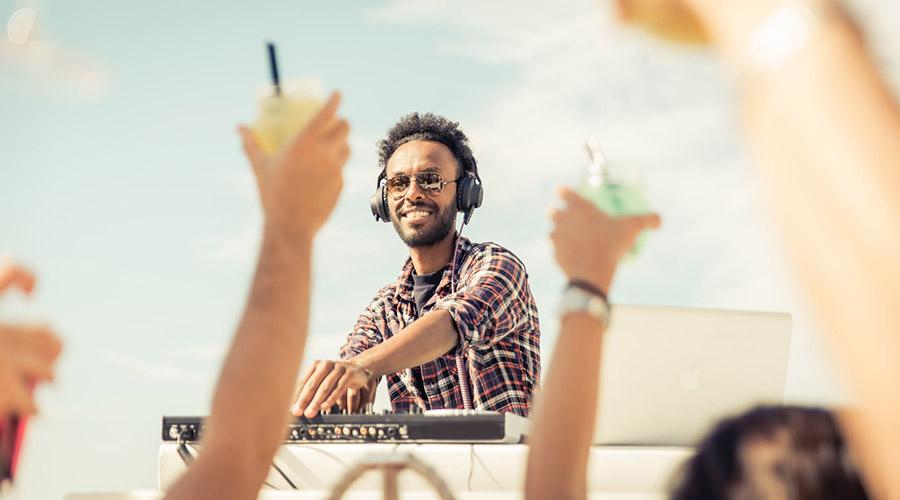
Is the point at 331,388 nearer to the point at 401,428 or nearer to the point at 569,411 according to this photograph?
the point at 401,428

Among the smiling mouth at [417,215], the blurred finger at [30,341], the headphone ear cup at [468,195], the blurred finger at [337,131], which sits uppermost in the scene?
the headphone ear cup at [468,195]

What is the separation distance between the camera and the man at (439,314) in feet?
11.6

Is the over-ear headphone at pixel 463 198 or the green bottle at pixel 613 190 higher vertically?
the over-ear headphone at pixel 463 198

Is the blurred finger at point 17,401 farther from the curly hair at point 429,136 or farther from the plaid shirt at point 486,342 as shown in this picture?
the curly hair at point 429,136

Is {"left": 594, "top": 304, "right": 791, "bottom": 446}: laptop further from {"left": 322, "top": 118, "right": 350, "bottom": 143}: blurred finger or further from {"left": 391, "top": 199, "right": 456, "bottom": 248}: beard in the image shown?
{"left": 391, "top": 199, "right": 456, "bottom": 248}: beard

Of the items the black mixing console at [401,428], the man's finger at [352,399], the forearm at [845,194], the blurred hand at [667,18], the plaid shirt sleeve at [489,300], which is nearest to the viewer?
the forearm at [845,194]

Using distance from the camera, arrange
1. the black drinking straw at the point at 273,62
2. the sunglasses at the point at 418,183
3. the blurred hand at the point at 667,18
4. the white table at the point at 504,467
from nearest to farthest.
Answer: the blurred hand at the point at 667,18 < the black drinking straw at the point at 273,62 < the white table at the point at 504,467 < the sunglasses at the point at 418,183

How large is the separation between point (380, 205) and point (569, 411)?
3.51m

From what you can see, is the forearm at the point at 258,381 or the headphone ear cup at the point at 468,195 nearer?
the forearm at the point at 258,381

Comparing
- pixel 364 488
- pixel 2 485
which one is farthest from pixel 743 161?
pixel 364 488

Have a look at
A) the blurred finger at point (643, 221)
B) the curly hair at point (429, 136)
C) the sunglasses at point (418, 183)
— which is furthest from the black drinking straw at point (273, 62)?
the curly hair at point (429, 136)

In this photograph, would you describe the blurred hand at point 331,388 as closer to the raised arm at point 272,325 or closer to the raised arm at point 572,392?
the raised arm at point 572,392

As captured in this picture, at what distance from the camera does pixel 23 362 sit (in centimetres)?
108

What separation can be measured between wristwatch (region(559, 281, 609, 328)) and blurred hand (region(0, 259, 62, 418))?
705mm
